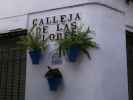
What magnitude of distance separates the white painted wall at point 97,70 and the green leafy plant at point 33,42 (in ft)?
0.87

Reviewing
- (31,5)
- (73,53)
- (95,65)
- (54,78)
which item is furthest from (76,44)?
(31,5)

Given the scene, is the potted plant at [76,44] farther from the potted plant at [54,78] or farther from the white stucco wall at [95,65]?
the potted plant at [54,78]

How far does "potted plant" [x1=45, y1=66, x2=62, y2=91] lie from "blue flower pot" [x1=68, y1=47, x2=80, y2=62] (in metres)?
0.38

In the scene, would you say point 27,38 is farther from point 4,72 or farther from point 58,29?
point 4,72

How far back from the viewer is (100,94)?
19.7 feet

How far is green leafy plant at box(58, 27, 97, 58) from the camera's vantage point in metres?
5.98

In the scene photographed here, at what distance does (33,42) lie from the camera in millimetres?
6461

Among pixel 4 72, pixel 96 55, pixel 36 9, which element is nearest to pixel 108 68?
pixel 96 55

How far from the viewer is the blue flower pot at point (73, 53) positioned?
6.00 m

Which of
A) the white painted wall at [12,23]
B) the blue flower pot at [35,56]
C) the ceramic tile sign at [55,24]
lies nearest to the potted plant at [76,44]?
the ceramic tile sign at [55,24]

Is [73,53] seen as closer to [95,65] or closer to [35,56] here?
[95,65]

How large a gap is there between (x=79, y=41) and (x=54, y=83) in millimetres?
1006

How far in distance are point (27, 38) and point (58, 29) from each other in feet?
2.28

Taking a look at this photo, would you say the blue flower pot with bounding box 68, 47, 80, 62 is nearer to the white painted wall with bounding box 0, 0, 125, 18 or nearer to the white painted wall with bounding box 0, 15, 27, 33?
the white painted wall with bounding box 0, 0, 125, 18
